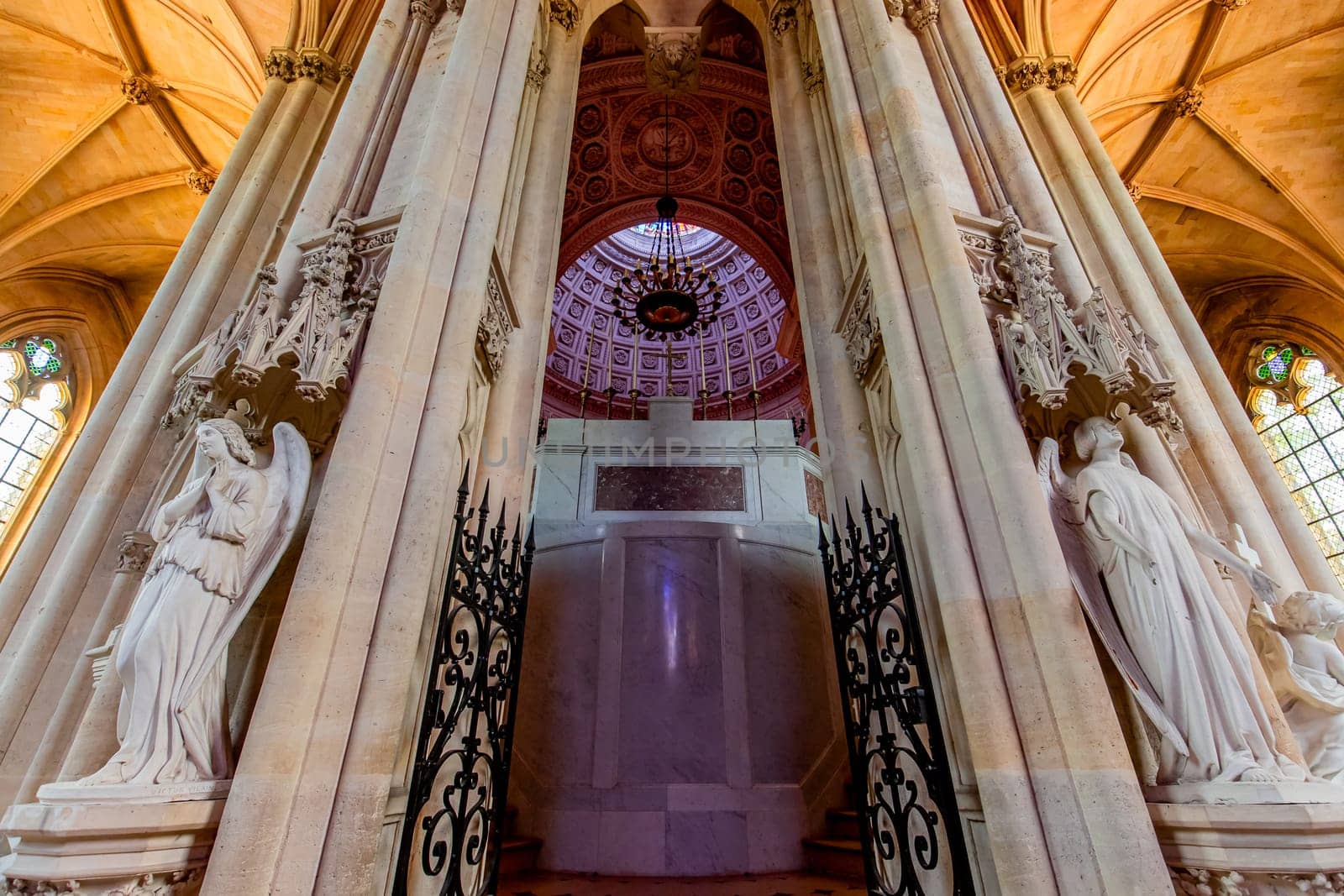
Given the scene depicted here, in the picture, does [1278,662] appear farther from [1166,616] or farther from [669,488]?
[669,488]

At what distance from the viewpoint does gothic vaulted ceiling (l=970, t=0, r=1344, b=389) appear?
797 cm

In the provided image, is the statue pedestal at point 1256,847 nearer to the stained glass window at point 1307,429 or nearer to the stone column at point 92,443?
the stone column at point 92,443

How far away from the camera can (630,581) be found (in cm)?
577

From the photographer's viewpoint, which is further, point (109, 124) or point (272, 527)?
point (109, 124)

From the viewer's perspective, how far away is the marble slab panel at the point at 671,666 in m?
4.90

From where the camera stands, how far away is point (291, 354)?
2.62 m

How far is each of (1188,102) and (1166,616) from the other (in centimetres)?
1046

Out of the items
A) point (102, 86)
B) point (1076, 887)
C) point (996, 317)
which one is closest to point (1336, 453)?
point (996, 317)

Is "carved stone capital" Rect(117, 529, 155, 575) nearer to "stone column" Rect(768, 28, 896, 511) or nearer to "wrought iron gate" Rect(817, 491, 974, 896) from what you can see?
"wrought iron gate" Rect(817, 491, 974, 896)

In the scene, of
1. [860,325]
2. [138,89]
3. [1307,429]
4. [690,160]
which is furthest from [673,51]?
[1307,429]

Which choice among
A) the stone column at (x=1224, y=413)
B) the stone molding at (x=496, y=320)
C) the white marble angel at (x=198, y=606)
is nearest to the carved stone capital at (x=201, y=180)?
the stone molding at (x=496, y=320)

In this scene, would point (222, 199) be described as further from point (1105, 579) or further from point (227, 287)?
point (1105, 579)

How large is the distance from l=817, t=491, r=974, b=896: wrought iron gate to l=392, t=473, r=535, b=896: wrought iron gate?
1.63m

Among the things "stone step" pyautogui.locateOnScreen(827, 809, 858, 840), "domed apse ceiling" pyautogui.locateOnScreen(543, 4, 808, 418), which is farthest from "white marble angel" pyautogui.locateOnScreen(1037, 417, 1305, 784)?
"domed apse ceiling" pyautogui.locateOnScreen(543, 4, 808, 418)
